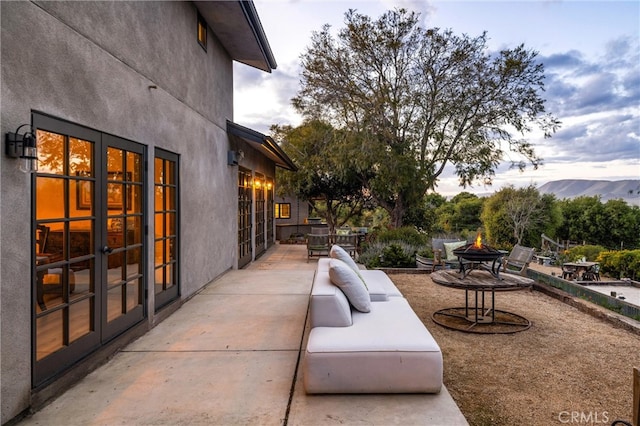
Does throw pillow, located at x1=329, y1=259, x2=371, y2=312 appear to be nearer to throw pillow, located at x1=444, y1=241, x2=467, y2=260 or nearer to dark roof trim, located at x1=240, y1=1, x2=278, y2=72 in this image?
dark roof trim, located at x1=240, y1=1, x2=278, y2=72

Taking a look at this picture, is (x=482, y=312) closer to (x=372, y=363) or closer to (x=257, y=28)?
(x=372, y=363)

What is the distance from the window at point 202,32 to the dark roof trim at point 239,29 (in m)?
0.08

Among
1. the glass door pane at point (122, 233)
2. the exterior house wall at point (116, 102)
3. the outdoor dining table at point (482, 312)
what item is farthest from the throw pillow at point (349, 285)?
the exterior house wall at point (116, 102)

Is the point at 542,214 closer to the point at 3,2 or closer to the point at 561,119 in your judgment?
the point at 561,119

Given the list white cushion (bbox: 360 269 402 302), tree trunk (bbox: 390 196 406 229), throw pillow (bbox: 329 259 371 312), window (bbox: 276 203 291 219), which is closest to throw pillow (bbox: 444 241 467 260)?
white cushion (bbox: 360 269 402 302)

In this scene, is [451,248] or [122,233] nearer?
[122,233]

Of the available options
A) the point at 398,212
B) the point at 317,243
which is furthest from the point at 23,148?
the point at 398,212

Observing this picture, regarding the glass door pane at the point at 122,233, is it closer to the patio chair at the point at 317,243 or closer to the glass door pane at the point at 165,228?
the glass door pane at the point at 165,228

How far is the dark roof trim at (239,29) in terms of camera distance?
A: 569 cm

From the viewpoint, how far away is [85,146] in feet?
10.1

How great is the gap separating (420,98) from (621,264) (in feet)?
27.1

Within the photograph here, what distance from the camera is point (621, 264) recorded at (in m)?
11.6

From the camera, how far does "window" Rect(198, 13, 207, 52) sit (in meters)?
5.84

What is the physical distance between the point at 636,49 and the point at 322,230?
9247mm
